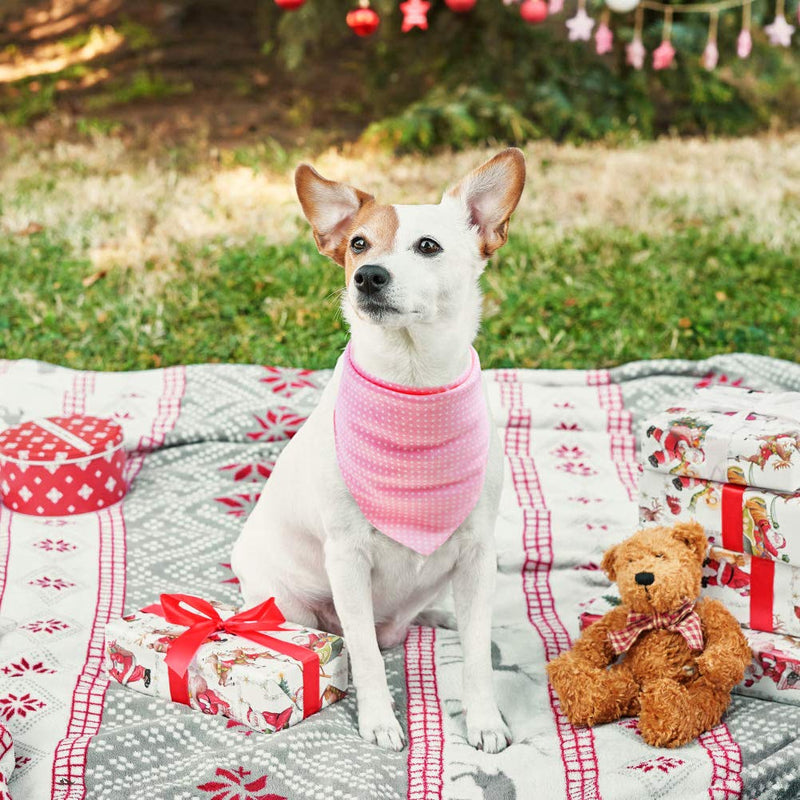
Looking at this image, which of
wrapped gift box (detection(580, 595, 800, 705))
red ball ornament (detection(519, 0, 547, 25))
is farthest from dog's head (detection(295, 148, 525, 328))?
red ball ornament (detection(519, 0, 547, 25))

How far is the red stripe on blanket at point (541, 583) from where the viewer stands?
7.60 ft

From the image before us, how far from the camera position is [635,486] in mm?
3908

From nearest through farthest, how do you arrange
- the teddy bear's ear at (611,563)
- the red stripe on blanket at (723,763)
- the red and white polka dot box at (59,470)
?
the red stripe on blanket at (723,763) → the teddy bear's ear at (611,563) → the red and white polka dot box at (59,470)

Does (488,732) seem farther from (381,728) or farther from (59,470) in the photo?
(59,470)

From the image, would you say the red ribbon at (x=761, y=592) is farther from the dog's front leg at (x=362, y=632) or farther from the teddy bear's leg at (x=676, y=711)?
the dog's front leg at (x=362, y=632)

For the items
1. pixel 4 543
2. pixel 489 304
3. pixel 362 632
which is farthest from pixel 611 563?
pixel 489 304

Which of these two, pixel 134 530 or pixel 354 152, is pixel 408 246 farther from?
pixel 354 152

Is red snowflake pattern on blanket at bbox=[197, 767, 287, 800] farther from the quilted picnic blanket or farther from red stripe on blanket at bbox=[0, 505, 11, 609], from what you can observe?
red stripe on blanket at bbox=[0, 505, 11, 609]

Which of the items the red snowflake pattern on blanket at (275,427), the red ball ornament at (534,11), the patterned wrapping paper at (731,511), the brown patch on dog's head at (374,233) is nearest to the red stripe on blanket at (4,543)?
the red snowflake pattern on blanket at (275,427)

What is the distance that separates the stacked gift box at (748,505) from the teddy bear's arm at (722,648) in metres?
0.11

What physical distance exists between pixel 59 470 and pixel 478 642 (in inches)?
70.1

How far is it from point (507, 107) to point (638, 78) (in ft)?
3.45

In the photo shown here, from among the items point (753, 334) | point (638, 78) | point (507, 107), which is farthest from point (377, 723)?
point (638, 78)

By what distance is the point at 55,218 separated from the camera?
620cm
